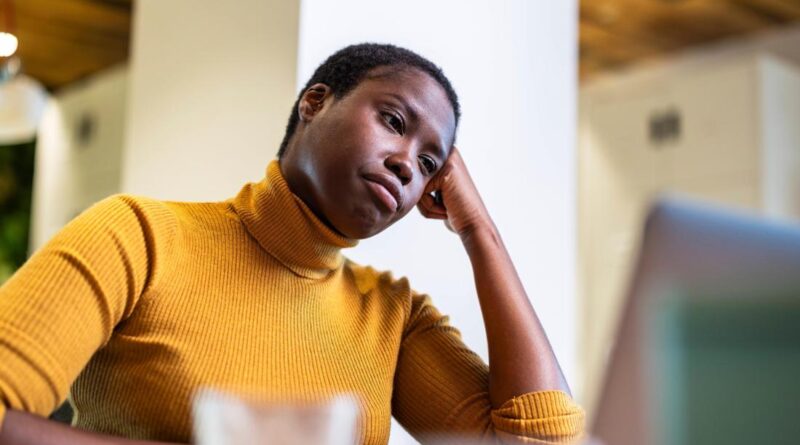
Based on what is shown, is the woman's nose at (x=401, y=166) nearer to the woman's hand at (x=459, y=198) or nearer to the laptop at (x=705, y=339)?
the woman's hand at (x=459, y=198)

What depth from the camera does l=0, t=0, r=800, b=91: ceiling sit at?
4.25 meters

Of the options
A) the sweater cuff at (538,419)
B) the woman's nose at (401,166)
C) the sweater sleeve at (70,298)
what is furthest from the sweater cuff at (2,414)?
the sweater cuff at (538,419)

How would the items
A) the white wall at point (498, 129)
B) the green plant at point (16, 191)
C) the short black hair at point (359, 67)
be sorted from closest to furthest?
the short black hair at point (359, 67)
the white wall at point (498, 129)
the green plant at point (16, 191)

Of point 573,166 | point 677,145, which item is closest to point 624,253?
point 677,145

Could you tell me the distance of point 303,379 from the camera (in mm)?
1114

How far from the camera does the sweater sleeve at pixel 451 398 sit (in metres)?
1.21

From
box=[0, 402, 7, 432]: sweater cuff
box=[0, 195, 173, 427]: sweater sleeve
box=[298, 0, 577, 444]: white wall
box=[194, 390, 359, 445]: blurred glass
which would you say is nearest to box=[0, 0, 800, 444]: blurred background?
box=[298, 0, 577, 444]: white wall

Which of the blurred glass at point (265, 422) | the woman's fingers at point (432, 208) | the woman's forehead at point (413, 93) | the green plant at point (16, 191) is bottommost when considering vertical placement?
the green plant at point (16, 191)

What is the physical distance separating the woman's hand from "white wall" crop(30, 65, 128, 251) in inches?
153

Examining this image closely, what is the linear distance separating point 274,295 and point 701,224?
0.73 meters

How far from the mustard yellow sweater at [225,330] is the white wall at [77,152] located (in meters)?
3.98

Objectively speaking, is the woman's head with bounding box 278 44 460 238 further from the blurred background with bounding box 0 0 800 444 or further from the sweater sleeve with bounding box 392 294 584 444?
the blurred background with bounding box 0 0 800 444

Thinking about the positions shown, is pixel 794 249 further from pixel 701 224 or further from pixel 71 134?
pixel 71 134

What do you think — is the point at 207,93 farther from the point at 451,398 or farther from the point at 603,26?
the point at 603,26
